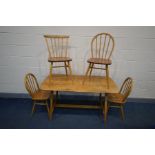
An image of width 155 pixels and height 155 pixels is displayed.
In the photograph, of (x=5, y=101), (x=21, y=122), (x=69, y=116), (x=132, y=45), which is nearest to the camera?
(x=21, y=122)

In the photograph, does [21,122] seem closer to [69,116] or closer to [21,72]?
[69,116]

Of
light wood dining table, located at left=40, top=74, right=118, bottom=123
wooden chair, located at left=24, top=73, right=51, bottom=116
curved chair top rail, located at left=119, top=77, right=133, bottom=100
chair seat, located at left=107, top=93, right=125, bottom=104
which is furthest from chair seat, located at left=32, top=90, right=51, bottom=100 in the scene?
curved chair top rail, located at left=119, top=77, right=133, bottom=100

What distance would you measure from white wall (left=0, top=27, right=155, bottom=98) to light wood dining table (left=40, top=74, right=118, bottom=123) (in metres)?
0.37

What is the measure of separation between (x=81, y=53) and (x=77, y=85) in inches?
31.5

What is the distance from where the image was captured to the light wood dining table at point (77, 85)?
2975 millimetres

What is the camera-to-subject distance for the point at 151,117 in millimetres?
3352

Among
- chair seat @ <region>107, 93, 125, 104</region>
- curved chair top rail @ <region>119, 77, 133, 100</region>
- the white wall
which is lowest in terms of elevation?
chair seat @ <region>107, 93, 125, 104</region>

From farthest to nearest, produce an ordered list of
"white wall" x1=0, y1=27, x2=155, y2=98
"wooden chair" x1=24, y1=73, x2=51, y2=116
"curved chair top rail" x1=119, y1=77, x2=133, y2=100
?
"white wall" x1=0, y1=27, x2=155, y2=98
"wooden chair" x1=24, y1=73, x2=51, y2=116
"curved chair top rail" x1=119, y1=77, x2=133, y2=100

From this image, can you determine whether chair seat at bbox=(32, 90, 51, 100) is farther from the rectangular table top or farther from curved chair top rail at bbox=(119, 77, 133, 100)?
curved chair top rail at bbox=(119, 77, 133, 100)

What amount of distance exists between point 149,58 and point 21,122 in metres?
2.62

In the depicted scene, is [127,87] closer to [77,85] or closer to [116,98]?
[116,98]

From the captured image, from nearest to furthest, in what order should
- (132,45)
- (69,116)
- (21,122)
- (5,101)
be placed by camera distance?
(21,122) → (69,116) → (132,45) → (5,101)

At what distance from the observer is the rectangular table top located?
298cm
